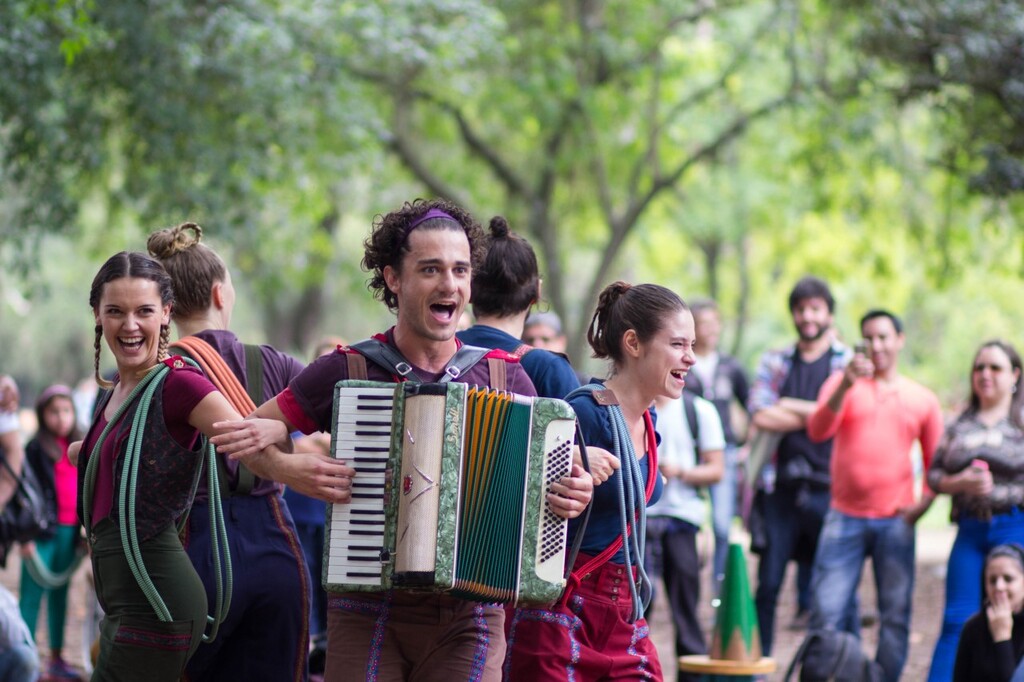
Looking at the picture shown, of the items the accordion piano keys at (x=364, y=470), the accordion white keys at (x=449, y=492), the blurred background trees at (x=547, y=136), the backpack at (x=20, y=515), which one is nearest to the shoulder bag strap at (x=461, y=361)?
the accordion white keys at (x=449, y=492)

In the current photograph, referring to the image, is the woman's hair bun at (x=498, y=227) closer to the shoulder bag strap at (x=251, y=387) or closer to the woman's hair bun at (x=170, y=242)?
the shoulder bag strap at (x=251, y=387)

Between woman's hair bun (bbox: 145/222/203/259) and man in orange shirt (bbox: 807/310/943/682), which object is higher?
woman's hair bun (bbox: 145/222/203/259)

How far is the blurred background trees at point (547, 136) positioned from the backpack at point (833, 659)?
17.6ft

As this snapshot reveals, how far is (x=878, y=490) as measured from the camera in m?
8.34

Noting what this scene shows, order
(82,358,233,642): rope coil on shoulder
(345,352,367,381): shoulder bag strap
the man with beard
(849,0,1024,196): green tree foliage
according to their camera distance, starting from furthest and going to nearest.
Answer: (849,0,1024,196): green tree foliage < the man with beard < (82,358,233,642): rope coil on shoulder < (345,352,367,381): shoulder bag strap

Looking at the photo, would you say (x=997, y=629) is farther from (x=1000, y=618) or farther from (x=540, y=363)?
(x=540, y=363)

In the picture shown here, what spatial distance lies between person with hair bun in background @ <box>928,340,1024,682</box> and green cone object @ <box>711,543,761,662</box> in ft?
3.23

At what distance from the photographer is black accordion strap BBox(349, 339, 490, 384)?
14.6 ft

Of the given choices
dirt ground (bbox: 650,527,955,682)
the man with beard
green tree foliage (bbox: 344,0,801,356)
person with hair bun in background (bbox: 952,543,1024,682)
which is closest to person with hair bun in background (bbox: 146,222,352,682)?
person with hair bun in background (bbox: 952,543,1024,682)

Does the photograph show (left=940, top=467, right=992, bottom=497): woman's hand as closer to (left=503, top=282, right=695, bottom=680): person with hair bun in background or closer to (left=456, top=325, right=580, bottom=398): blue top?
(left=456, top=325, right=580, bottom=398): blue top

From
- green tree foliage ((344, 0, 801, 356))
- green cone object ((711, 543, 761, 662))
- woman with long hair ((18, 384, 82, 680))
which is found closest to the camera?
green cone object ((711, 543, 761, 662))

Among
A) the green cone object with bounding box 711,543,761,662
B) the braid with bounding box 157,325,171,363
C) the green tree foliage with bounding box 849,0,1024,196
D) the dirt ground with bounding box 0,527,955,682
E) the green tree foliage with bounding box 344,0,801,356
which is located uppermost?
the green tree foliage with bounding box 344,0,801,356

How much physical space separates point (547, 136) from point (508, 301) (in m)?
14.0

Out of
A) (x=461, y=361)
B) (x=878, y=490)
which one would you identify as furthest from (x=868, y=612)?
(x=461, y=361)
